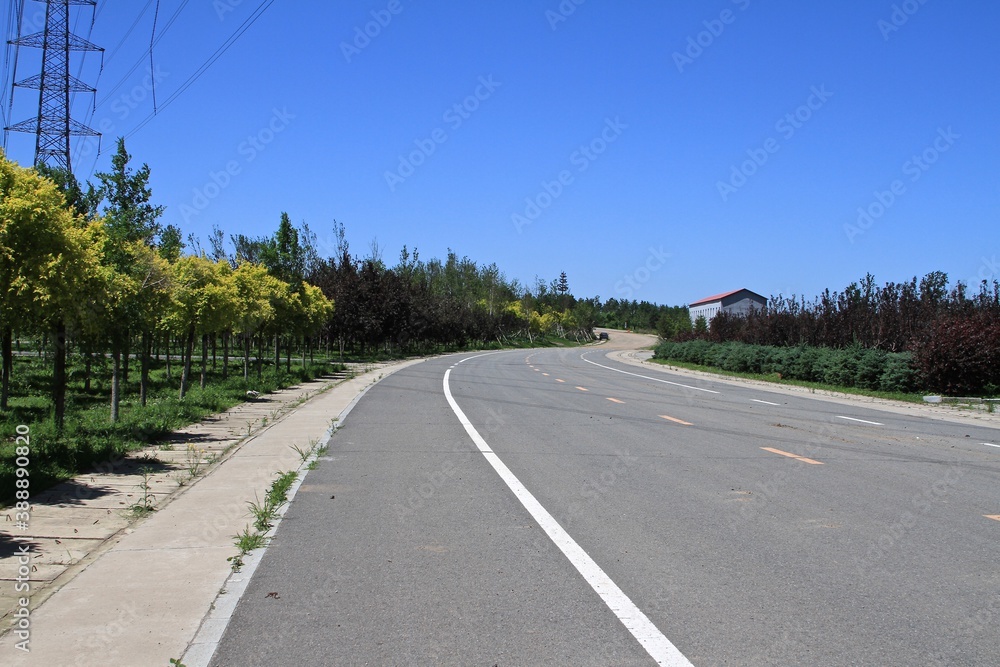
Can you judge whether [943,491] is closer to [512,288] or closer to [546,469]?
[546,469]

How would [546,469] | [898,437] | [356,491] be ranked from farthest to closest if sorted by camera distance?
[898,437]
[546,469]
[356,491]

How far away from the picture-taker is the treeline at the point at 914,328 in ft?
80.1

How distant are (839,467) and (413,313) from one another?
55296 millimetres

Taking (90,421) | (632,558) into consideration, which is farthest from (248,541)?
(90,421)

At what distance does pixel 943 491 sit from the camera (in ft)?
29.5

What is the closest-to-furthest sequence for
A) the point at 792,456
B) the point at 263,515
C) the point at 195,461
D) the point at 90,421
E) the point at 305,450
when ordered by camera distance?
the point at 263,515 → the point at 195,461 → the point at 792,456 → the point at 305,450 → the point at 90,421

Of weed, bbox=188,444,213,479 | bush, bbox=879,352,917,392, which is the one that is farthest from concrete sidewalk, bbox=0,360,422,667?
bush, bbox=879,352,917,392

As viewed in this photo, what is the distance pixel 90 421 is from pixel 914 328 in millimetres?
29931

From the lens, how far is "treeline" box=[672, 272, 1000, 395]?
24.4 m

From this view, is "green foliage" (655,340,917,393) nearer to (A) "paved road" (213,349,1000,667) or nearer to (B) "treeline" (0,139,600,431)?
(A) "paved road" (213,349,1000,667)

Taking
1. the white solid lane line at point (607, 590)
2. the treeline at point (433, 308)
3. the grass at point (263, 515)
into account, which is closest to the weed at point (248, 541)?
the grass at point (263, 515)

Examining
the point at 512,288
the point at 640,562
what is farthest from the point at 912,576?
the point at 512,288

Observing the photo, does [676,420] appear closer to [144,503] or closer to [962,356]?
[144,503]

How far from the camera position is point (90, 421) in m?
14.2
